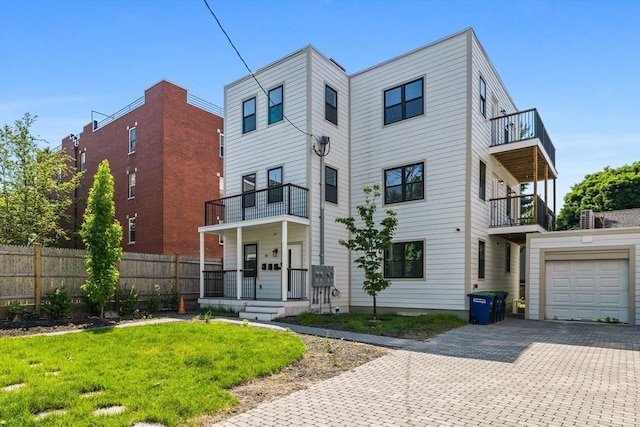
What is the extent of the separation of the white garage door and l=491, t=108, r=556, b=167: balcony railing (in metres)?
4.60

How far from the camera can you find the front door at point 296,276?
47.4 feet

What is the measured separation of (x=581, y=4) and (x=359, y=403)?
9836mm

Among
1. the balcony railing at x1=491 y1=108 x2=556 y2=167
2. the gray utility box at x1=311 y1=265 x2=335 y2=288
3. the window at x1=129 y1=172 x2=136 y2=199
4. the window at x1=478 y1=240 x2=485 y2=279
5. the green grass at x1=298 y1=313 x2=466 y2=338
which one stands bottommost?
the green grass at x1=298 y1=313 x2=466 y2=338

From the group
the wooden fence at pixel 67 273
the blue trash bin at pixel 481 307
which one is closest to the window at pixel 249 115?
the wooden fence at pixel 67 273

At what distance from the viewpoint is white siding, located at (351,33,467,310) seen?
13609mm

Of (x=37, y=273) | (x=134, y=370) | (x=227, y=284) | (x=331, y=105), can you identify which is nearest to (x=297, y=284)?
(x=227, y=284)

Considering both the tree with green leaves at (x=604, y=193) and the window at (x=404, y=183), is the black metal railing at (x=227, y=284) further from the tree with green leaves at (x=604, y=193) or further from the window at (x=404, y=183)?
the tree with green leaves at (x=604, y=193)

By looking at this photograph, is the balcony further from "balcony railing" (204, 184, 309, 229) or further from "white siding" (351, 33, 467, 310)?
"balcony railing" (204, 184, 309, 229)

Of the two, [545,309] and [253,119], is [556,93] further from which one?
[253,119]

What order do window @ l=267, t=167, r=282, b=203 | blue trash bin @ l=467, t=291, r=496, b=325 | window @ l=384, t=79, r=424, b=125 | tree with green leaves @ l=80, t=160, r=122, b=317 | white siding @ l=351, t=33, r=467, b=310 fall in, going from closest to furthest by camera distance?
tree with green leaves @ l=80, t=160, r=122, b=317, blue trash bin @ l=467, t=291, r=496, b=325, white siding @ l=351, t=33, r=467, b=310, window @ l=384, t=79, r=424, b=125, window @ l=267, t=167, r=282, b=203

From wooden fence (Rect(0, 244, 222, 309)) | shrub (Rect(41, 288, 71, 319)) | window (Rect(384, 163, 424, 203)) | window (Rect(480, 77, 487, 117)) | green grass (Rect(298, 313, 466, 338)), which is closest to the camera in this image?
green grass (Rect(298, 313, 466, 338))

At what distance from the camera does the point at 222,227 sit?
51.7 ft

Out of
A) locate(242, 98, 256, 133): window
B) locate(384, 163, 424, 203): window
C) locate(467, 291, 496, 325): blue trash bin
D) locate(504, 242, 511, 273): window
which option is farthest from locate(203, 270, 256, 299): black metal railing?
locate(504, 242, 511, 273): window

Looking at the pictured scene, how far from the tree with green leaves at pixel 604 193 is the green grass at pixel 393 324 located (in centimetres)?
2612
